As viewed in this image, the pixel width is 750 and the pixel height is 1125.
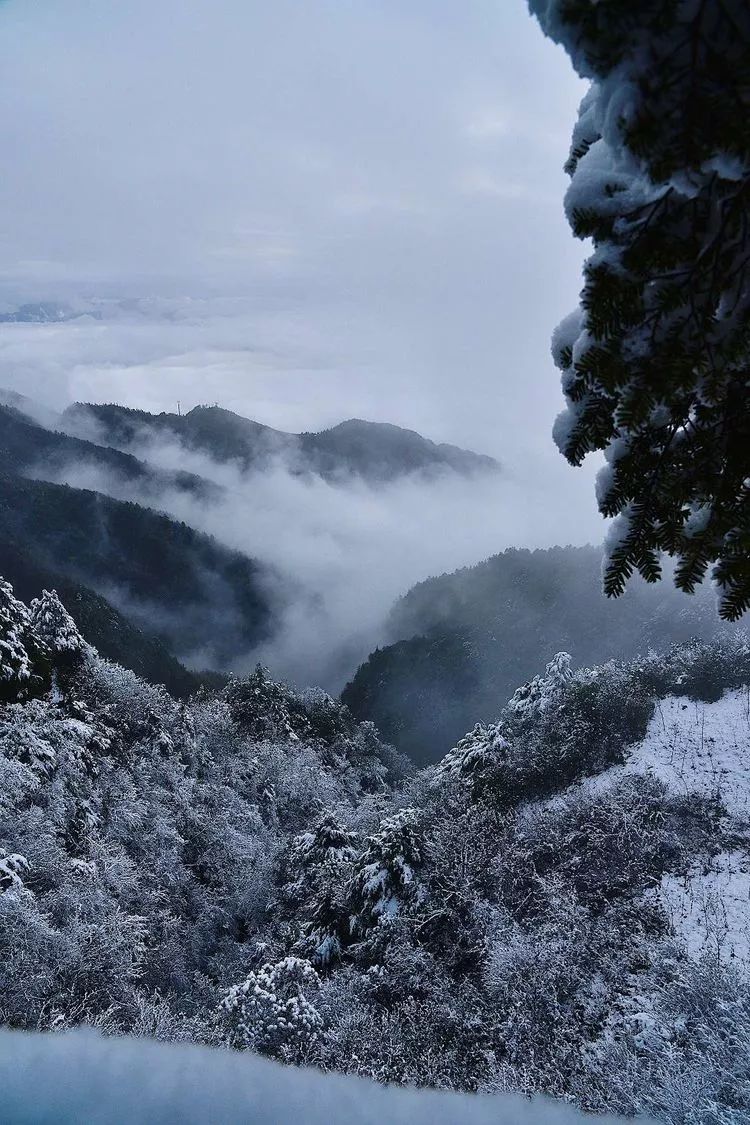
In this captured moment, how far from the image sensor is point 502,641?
7069cm

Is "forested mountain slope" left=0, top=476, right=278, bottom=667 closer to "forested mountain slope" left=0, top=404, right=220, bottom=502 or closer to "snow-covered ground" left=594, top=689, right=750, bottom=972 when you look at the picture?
"forested mountain slope" left=0, top=404, right=220, bottom=502

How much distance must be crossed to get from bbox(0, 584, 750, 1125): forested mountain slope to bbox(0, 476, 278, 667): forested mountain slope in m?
73.6

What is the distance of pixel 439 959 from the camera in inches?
522

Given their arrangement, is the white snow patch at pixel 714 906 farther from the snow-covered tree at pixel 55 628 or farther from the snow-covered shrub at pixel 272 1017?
the snow-covered tree at pixel 55 628

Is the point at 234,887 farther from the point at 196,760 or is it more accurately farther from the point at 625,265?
the point at 625,265

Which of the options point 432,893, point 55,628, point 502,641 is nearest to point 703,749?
point 432,893

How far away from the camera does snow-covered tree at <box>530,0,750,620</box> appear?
1.86 meters

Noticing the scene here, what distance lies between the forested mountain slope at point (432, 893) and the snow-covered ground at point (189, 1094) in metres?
8.30

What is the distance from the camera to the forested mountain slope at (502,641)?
61719 millimetres

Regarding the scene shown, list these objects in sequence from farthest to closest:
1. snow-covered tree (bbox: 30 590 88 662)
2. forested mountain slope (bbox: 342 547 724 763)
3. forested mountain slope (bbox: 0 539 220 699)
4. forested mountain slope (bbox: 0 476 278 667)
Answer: forested mountain slope (bbox: 0 476 278 667)
forested mountain slope (bbox: 342 547 724 763)
forested mountain slope (bbox: 0 539 220 699)
snow-covered tree (bbox: 30 590 88 662)

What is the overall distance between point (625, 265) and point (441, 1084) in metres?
11.7

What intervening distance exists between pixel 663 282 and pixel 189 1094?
9.44ft

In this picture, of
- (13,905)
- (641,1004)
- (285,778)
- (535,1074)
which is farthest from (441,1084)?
(285,778)

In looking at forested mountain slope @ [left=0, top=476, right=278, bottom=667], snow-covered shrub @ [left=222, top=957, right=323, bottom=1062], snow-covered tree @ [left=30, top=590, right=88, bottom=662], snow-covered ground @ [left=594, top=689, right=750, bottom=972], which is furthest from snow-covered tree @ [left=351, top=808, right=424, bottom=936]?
forested mountain slope @ [left=0, top=476, right=278, bottom=667]
